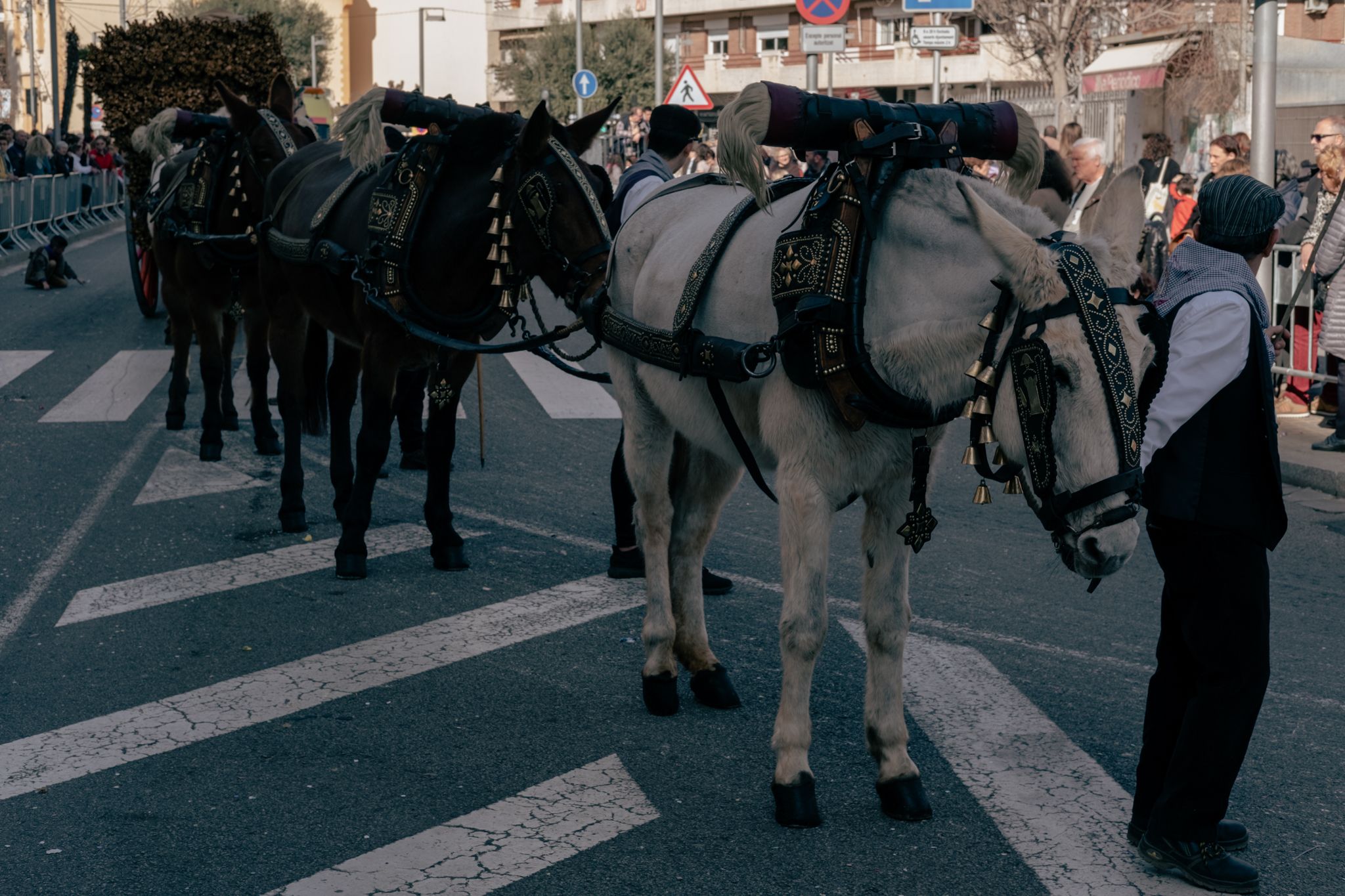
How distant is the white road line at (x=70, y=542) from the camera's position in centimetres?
620

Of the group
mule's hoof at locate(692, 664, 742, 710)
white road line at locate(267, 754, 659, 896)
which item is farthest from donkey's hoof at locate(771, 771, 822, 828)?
mule's hoof at locate(692, 664, 742, 710)

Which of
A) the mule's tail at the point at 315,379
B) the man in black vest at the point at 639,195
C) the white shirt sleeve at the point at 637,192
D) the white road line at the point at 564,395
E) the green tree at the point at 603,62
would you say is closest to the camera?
the white shirt sleeve at the point at 637,192

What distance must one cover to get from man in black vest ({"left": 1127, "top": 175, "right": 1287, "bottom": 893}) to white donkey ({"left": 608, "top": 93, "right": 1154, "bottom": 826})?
169 millimetres

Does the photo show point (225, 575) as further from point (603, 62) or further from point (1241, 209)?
point (603, 62)

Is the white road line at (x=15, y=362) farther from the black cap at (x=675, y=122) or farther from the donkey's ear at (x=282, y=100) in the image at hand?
the black cap at (x=675, y=122)

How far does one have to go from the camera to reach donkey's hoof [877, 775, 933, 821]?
4.26 m

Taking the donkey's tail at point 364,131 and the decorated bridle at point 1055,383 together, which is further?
the donkey's tail at point 364,131

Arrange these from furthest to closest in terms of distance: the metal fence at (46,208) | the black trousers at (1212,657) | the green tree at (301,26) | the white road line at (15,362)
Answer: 1. the green tree at (301,26)
2. the metal fence at (46,208)
3. the white road line at (15,362)
4. the black trousers at (1212,657)

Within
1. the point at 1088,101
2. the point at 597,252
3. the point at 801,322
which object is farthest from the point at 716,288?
the point at 1088,101

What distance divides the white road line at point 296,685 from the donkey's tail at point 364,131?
220cm

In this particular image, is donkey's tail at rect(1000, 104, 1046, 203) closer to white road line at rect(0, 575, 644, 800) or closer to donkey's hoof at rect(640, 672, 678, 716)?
donkey's hoof at rect(640, 672, 678, 716)

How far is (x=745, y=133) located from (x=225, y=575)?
3784 millimetres

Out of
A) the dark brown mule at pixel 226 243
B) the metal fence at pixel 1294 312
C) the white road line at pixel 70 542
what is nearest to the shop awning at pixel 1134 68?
the metal fence at pixel 1294 312

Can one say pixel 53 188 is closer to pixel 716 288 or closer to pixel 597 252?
pixel 597 252
